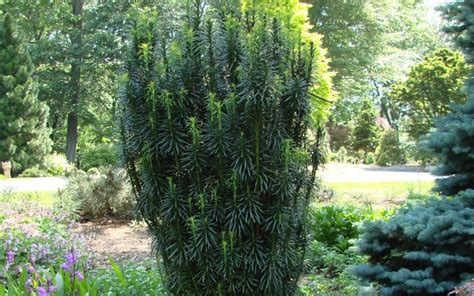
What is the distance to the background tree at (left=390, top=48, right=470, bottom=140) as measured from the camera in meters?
12.8

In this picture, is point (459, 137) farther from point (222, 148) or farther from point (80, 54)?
point (80, 54)

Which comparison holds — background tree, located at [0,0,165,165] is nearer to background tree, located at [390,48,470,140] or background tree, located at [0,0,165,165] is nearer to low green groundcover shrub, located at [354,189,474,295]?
background tree, located at [390,48,470,140]

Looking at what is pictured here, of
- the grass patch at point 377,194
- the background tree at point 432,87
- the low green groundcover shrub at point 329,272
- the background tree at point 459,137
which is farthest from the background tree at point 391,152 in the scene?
the background tree at point 459,137

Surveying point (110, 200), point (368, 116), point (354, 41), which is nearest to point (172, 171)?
point (110, 200)

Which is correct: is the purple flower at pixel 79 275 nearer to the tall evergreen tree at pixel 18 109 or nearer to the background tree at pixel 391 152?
the tall evergreen tree at pixel 18 109

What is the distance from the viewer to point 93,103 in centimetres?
2581

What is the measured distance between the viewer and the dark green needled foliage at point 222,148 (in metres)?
3.46

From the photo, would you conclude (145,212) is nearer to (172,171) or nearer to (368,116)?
(172,171)

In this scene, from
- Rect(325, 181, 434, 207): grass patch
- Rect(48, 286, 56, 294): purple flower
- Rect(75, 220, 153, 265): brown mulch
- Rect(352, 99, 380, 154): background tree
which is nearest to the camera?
Rect(48, 286, 56, 294): purple flower

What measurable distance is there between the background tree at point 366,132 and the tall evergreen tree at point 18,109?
17.6 metres

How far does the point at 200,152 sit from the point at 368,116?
95.1 feet

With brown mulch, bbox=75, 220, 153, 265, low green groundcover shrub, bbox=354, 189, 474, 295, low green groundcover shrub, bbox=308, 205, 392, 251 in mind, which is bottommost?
brown mulch, bbox=75, 220, 153, 265

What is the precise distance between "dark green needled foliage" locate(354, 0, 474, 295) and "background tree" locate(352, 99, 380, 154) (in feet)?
90.6

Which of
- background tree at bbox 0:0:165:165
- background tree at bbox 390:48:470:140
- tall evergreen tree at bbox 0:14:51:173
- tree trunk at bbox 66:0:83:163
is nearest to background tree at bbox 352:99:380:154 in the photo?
background tree at bbox 0:0:165:165
